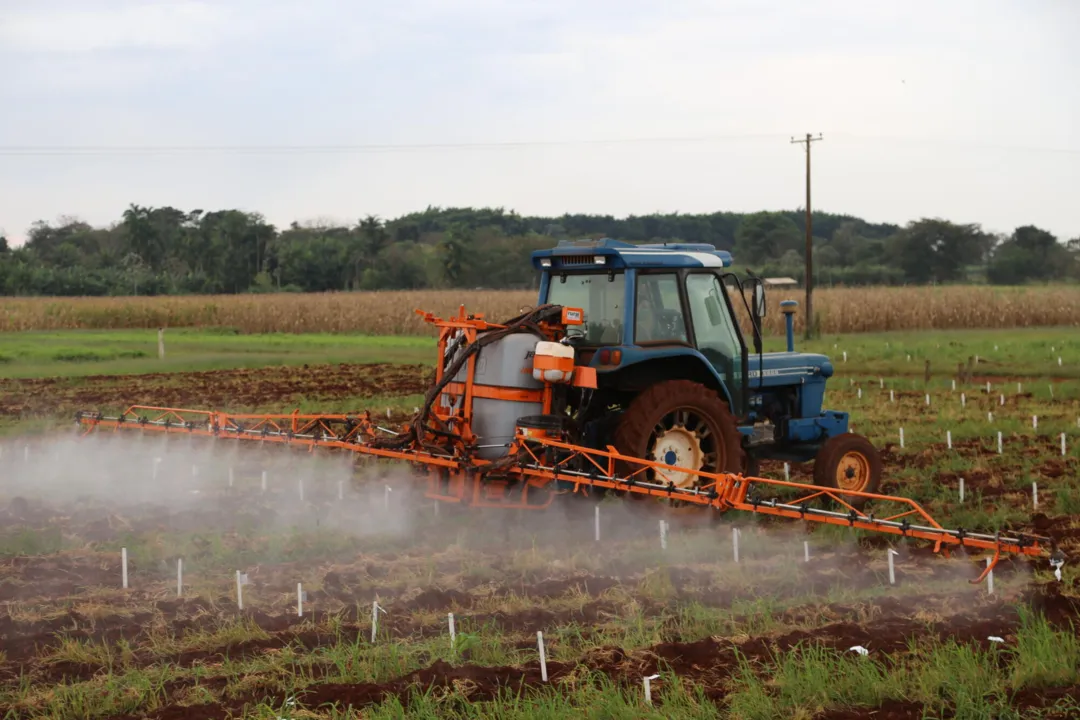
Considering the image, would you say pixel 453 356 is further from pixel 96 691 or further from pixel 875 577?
pixel 96 691

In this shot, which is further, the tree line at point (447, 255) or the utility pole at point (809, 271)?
the tree line at point (447, 255)

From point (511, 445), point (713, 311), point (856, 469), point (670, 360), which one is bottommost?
point (856, 469)

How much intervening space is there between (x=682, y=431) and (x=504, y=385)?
1.41m

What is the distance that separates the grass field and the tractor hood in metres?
1.21

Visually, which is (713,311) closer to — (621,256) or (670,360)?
(670,360)

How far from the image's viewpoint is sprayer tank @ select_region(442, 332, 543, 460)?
8484 millimetres

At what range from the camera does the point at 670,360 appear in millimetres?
9039

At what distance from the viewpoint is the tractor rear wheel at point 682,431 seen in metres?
8.30

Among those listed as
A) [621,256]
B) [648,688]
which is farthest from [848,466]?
[648,688]

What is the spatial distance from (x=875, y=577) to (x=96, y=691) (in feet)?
15.4

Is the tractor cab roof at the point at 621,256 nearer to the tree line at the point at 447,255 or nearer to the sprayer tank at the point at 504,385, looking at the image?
the sprayer tank at the point at 504,385

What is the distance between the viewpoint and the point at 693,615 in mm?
6492

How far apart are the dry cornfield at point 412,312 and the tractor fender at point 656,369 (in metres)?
24.6

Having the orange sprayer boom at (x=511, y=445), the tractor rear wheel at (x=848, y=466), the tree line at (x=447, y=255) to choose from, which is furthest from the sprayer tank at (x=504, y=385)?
the tree line at (x=447, y=255)
